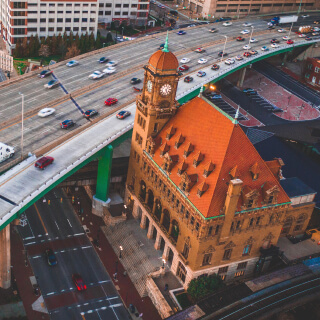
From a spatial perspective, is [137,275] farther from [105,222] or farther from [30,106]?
[30,106]

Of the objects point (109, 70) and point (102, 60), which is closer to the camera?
point (109, 70)

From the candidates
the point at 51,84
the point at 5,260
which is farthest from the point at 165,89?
the point at 51,84

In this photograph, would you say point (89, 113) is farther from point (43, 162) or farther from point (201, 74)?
point (201, 74)

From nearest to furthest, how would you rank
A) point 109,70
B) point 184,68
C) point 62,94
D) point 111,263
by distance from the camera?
point 111,263 < point 62,94 < point 109,70 < point 184,68

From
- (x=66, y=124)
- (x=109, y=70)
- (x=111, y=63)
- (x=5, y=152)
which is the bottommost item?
(x=111, y=63)

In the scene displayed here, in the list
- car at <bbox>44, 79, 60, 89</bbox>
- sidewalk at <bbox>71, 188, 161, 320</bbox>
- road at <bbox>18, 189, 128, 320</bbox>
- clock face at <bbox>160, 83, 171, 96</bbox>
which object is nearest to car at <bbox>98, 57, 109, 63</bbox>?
car at <bbox>44, 79, 60, 89</bbox>

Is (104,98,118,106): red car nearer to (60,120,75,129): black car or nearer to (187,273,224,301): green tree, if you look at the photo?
(60,120,75,129): black car

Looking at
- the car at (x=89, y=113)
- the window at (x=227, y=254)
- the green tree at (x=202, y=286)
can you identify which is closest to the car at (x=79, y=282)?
the green tree at (x=202, y=286)
